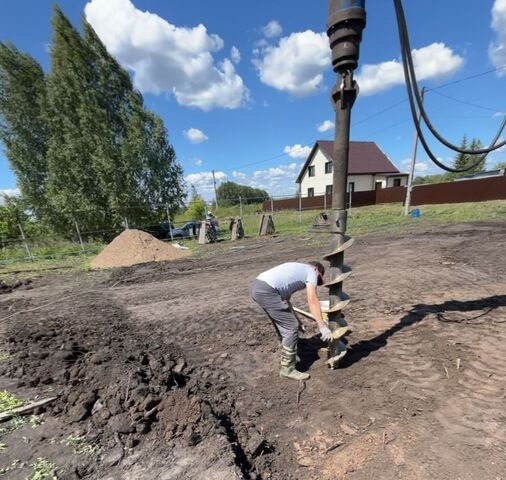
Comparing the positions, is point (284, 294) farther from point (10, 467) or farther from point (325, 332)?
point (10, 467)

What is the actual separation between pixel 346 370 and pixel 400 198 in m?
28.2

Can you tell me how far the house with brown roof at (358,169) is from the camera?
111ft

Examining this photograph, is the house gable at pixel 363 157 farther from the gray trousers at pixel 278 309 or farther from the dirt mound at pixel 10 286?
the gray trousers at pixel 278 309

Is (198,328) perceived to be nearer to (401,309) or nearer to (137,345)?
(137,345)

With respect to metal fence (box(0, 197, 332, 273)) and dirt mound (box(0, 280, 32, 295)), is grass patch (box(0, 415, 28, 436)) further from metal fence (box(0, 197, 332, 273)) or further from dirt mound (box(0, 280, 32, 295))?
metal fence (box(0, 197, 332, 273))

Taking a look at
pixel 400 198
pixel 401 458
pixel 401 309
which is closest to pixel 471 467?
pixel 401 458

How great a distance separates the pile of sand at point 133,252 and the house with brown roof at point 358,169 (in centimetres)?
2420

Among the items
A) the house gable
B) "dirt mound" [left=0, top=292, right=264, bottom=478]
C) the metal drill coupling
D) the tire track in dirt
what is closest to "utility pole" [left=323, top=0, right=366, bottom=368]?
the metal drill coupling

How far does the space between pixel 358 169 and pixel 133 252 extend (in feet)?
94.0

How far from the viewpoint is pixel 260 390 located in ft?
10.3

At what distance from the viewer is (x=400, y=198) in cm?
2805

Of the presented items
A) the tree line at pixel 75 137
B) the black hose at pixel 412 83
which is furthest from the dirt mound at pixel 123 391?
the tree line at pixel 75 137

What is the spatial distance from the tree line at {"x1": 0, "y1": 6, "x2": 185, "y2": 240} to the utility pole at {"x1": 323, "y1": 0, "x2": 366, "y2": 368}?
1713 centimetres

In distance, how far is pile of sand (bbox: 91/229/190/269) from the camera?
1135 centimetres
